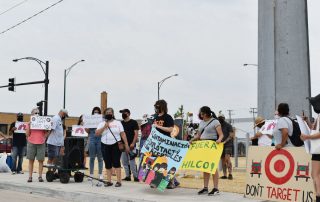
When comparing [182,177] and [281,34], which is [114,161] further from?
[281,34]

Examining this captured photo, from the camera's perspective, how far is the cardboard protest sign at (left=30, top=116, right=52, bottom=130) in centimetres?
1188

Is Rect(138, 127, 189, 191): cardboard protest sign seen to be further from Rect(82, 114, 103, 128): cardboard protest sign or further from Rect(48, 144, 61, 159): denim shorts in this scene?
Rect(48, 144, 61, 159): denim shorts

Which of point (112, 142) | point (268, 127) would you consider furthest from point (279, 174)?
point (112, 142)

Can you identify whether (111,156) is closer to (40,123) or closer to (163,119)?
(163,119)

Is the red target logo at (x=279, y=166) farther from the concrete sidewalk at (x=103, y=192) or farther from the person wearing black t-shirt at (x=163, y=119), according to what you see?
the person wearing black t-shirt at (x=163, y=119)

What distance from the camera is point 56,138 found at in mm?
11953

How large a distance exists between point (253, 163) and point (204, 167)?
979 mm

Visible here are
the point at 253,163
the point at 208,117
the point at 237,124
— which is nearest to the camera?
the point at 253,163

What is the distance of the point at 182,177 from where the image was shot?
13.1 m

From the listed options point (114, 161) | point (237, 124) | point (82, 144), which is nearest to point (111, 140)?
point (114, 161)

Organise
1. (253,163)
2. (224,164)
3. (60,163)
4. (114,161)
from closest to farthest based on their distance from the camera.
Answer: (253,163) → (114,161) → (60,163) → (224,164)

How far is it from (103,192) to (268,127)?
3.70 metres

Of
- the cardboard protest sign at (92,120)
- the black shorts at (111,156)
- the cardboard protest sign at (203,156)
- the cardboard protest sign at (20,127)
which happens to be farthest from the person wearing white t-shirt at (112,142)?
the cardboard protest sign at (20,127)

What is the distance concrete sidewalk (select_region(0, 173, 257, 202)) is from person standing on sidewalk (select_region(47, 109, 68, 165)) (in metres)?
0.75
